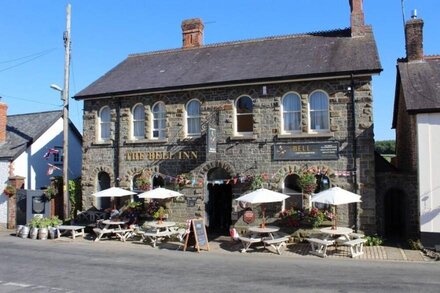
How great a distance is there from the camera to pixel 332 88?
17.3 m

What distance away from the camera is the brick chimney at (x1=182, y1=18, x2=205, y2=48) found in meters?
23.8

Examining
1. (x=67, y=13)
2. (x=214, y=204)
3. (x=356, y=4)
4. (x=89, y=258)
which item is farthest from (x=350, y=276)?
(x=67, y=13)

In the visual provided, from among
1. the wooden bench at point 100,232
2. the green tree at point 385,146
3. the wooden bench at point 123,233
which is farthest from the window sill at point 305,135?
the green tree at point 385,146

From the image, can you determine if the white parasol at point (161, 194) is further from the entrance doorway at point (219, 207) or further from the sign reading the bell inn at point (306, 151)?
the sign reading the bell inn at point (306, 151)

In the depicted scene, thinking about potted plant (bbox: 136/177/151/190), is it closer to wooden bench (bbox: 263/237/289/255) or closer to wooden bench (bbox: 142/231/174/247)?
wooden bench (bbox: 142/231/174/247)

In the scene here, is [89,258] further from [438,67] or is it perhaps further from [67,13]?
[438,67]

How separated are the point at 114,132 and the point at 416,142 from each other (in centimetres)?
1258

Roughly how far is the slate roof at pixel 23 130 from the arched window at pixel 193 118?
980cm

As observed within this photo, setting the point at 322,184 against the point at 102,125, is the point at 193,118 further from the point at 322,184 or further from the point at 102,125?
the point at 322,184

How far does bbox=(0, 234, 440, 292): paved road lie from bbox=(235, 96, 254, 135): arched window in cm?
556

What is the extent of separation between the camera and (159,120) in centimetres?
2016

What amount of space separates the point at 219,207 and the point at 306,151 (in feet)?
16.9

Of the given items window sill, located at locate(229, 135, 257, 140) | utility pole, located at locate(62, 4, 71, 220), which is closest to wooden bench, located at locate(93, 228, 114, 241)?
utility pole, located at locate(62, 4, 71, 220)

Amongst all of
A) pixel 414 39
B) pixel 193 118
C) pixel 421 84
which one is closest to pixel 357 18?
pixel 414 39
